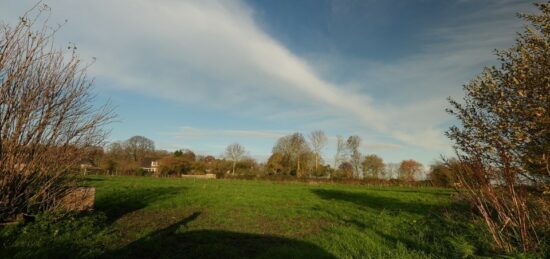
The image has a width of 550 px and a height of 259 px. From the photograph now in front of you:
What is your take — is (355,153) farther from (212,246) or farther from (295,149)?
(212,246)

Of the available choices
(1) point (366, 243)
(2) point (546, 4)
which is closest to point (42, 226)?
(1) point (366, 243)

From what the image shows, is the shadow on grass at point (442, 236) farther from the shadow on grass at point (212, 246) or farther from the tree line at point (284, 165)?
the tree line at point (284, 165)

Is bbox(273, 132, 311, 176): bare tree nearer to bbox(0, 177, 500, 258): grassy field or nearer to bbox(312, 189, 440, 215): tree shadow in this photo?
bbox(312, 189, 440, 215): tree shadow

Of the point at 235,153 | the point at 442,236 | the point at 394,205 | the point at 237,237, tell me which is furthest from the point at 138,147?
the point at 442,236

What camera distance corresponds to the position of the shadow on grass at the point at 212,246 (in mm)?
6965

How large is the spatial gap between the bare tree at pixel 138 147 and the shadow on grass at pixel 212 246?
305 ft

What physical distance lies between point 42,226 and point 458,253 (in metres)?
9.22

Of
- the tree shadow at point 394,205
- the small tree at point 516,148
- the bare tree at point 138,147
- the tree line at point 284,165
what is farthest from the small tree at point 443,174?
the bare tree at point 138,147

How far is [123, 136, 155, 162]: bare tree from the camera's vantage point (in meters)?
94.7

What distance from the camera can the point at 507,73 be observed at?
7656 millimetres

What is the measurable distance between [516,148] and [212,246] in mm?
7089

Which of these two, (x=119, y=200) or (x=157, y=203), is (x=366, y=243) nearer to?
(x=157, y=203)

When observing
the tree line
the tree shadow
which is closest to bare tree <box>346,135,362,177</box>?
the tree line

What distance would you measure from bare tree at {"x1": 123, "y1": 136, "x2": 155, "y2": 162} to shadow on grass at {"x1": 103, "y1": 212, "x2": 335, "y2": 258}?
92819 millimetres
